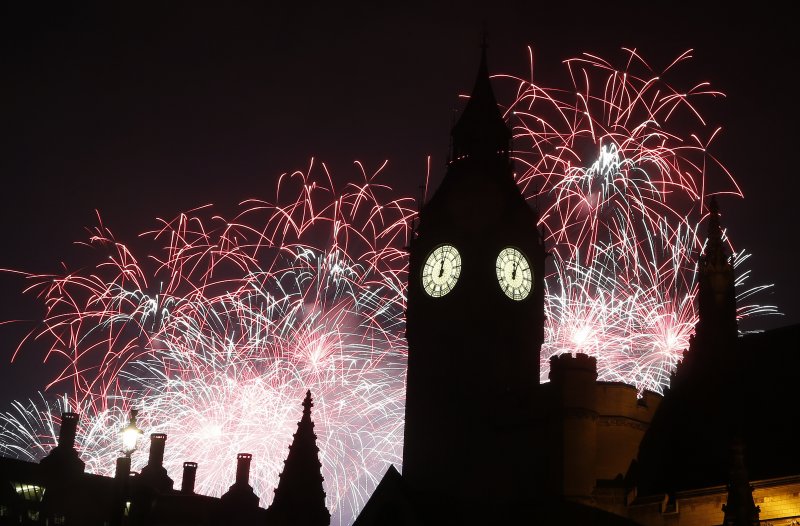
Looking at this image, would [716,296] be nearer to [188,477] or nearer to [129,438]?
[129,438]

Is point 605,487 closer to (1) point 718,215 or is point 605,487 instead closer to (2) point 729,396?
(2) point 729,396

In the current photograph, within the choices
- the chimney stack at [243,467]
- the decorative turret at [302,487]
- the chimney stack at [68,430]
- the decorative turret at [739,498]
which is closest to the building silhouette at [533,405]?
the decorative turret at [739,498]

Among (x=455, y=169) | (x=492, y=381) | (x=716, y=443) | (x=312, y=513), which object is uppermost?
(x=455, y=169)

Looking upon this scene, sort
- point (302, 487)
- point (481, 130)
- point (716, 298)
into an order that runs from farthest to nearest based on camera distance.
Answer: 1. point (481, 130)
2. point (716, 298)
3. point (302, 487)

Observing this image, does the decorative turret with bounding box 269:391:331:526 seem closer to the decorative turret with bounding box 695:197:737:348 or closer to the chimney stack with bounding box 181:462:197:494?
the decorative turret with bounding box 695:197:737:348

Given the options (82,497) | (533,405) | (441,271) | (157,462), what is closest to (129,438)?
(533,405)

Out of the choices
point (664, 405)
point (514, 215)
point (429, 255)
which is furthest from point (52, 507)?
point (664, 405)

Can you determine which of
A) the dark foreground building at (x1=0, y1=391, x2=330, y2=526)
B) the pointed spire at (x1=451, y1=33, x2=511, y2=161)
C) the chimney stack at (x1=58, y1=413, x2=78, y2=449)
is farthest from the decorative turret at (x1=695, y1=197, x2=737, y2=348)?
the chimney stack at (x1=58, y1=413, x2=78, y2=449)
